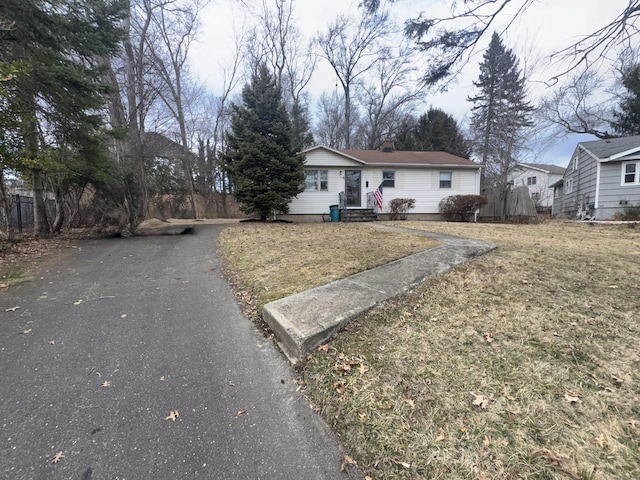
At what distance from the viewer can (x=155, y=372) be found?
2484mm

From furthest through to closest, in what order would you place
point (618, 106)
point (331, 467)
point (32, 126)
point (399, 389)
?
point (618, 106) → point (32, 126) → point (399, 389) → point (331, 467)

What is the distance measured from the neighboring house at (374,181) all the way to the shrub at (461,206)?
895 mm

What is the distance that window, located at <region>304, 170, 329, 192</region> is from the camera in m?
14.6

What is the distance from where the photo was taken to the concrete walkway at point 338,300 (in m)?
2.77

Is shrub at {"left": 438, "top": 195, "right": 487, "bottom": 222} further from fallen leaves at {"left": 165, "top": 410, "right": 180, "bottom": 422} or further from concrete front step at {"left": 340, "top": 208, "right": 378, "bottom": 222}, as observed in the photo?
fallen leaves at {"left": 165, "top": 410, "right": 180, "bottom": 422}

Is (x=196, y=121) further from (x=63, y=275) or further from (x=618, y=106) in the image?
(x=618, y=106)

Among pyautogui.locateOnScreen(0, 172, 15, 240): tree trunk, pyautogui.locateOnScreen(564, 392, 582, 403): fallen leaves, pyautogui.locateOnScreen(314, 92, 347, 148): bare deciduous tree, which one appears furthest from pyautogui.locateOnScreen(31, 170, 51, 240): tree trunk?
pyautogui.locateOnScreen(314, 92, 347, 148): bare deciduous tree

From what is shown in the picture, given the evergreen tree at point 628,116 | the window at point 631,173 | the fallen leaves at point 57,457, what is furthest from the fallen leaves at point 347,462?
the evergreen tree at point 628,116

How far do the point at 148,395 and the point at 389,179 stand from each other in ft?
48.7

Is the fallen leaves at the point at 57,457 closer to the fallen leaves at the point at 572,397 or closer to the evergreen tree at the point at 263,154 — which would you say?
the fallen leaves at the point at 572,397

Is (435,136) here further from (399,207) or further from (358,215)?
(358,215)

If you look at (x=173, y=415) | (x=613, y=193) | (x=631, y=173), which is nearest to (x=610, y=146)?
(x=631, y=173)

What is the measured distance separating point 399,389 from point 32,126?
1116 cm

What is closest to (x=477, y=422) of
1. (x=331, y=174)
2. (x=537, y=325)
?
(x=537, y=325)
